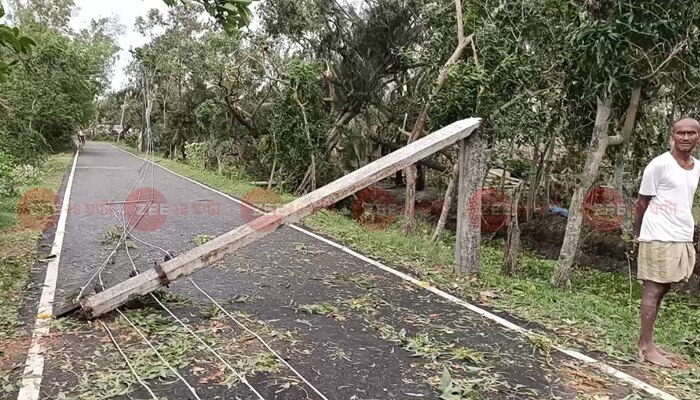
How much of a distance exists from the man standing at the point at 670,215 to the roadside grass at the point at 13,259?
481 centimetres

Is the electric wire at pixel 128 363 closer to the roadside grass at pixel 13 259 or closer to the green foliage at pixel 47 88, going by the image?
the roadside grass at pixel 13 259

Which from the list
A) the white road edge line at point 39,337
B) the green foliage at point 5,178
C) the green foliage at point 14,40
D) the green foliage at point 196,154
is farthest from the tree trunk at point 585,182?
the green foliage at point 196,154

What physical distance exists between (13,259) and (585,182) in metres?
7.29

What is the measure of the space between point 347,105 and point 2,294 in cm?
993

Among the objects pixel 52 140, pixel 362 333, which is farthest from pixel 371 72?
pixel 52 140

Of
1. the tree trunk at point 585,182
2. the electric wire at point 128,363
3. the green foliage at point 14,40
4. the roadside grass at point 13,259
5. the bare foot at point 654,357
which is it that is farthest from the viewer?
the tree trunk at point 585,182

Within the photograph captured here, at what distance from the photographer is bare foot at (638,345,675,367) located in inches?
151

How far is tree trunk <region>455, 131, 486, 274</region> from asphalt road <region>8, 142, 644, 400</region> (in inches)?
36.9

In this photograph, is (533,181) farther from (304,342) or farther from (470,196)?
(304,342)

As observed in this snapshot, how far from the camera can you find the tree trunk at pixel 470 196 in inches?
236

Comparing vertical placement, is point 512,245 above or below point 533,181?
below

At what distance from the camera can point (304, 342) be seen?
4094mm

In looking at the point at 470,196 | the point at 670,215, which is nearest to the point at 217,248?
the point at 470,196

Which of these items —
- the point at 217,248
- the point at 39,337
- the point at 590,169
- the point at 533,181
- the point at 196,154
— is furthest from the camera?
the point at 196,154
